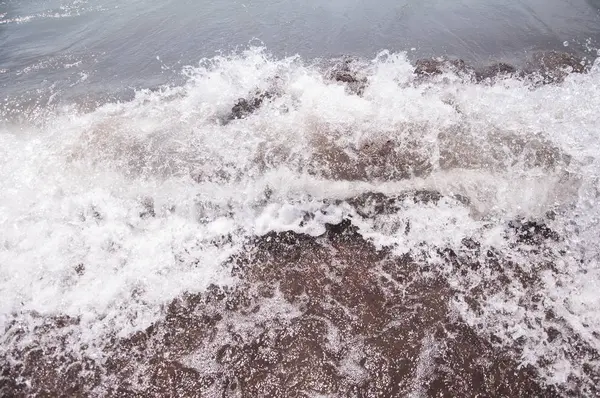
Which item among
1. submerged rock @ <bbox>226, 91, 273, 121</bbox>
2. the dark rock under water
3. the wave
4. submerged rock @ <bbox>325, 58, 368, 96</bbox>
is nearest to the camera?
the dark rock under water

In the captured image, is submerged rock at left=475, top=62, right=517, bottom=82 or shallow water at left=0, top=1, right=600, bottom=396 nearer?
shallow water at left=0, top=1, right=600, bottom=396

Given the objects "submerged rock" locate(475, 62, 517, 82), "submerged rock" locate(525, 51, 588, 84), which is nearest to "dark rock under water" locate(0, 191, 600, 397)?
"submerged rock" locate(475, 62, 517, 82)

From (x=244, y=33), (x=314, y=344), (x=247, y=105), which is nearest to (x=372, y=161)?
(x=247, y=105)

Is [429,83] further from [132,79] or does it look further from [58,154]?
[58,154]

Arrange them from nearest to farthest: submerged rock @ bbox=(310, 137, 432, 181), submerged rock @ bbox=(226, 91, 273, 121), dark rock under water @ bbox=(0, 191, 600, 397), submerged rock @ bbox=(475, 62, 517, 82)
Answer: dark rock under water @ bbox=(0, 191, 600, 397), submerged rock @ bbox=(310, 137, 432, 181), submerged rock @ bbox=(226, 91, 273, 121), submerged rock @ bbox=(475, 62, 517, 82)

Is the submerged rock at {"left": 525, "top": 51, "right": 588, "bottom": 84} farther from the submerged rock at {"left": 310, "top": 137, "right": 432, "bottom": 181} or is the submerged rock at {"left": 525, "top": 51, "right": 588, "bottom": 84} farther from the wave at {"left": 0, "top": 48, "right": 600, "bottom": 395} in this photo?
the submerged rock at {"left": 310, "top": 137, "right": 432, "bottom": 181}

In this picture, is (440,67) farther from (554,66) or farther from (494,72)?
(554,66)

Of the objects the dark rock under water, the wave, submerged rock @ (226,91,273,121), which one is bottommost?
the dark rock under water
